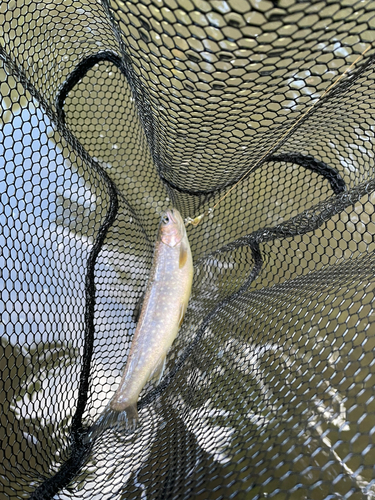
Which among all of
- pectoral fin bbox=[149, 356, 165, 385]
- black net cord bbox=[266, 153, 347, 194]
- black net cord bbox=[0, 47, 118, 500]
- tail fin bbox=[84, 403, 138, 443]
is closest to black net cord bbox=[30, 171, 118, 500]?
black net cord bbox=[0, 47, 118, 500]

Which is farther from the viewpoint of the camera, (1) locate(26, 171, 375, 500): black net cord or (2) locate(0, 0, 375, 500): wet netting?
(1) locate(26, 171, 375, 500): black net cord

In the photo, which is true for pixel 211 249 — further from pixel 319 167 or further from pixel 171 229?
pixel 319 167

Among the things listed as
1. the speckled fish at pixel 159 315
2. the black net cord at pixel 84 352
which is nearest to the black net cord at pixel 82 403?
the black net cord at pixel 84 352

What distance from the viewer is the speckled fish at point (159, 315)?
2.18 meters

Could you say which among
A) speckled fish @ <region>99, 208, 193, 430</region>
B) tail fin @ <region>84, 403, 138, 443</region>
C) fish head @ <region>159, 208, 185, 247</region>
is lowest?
tail fin @ <region>84, 403, 138, 443</region>

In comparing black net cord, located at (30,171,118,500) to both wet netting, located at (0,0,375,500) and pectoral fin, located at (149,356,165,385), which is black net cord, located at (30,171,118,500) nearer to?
wet netting, located at (0,0,375,500)

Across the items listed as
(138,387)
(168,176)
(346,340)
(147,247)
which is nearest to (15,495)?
(138,387)

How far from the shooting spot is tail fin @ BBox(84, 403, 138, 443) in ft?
7.11

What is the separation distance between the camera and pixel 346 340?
2.02m

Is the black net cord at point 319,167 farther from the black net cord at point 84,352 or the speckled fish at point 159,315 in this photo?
the black net cord at point 84,352

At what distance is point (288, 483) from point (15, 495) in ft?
5.66

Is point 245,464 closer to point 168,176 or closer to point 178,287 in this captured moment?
point 178,287

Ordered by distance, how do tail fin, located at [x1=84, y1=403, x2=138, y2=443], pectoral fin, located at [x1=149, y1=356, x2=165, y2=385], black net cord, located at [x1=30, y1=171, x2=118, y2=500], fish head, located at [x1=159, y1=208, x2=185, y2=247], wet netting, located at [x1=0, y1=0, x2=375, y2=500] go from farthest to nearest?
fish head, located at [x1=159, y1=208, x2=185, y2=247]
pectoral fin, located at [x1=149, y1=356, x2=165, y2=385]
tail fin, located at [x1=84, y1=403, x2=138, y2=443]
black net cord, located at [x1=30, y1=171, x2=118, y2=500]
wet netting, located at [x1=0, y1=0, x2=375, y2=500]

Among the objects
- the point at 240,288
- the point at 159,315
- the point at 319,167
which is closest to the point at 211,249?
the point at 240,288
